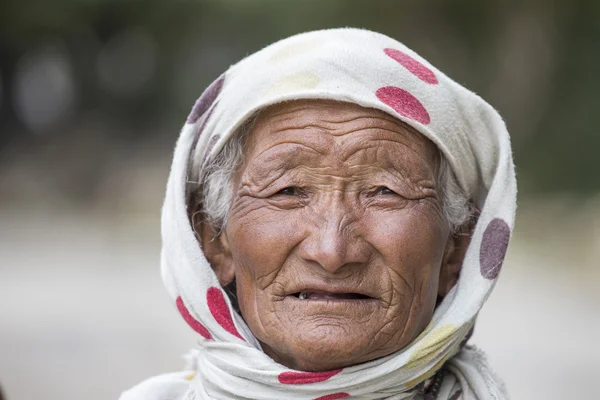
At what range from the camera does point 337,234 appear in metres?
2.39

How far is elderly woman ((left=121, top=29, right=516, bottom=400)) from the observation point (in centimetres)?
244

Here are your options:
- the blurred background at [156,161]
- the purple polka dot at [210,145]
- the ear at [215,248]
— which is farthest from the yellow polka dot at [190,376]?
the blurred background at [156,161]

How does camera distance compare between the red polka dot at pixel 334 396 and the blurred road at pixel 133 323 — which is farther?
the blurred road at pixel 133 323

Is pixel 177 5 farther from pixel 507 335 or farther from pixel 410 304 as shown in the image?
pixel 410 304

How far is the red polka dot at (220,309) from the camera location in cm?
264

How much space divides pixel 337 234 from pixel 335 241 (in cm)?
3

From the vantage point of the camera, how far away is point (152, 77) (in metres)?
18.7

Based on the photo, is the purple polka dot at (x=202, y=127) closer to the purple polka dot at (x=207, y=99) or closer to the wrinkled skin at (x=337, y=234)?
the purple polka dot at (x=207, y=99)

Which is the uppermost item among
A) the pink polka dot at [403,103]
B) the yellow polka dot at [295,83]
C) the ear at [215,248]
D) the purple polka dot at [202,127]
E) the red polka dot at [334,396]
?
the yellow polka dot at [295,83]

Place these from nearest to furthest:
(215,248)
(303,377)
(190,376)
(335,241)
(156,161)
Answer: (335,241) < (303,377) < (215,248) < (190,376) < (156,161)

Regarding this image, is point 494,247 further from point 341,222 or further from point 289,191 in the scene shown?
point 289,191

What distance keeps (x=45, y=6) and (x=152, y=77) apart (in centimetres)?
269

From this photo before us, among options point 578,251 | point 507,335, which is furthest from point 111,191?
point 507,335

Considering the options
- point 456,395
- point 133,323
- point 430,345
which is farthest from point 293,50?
point 133,323
